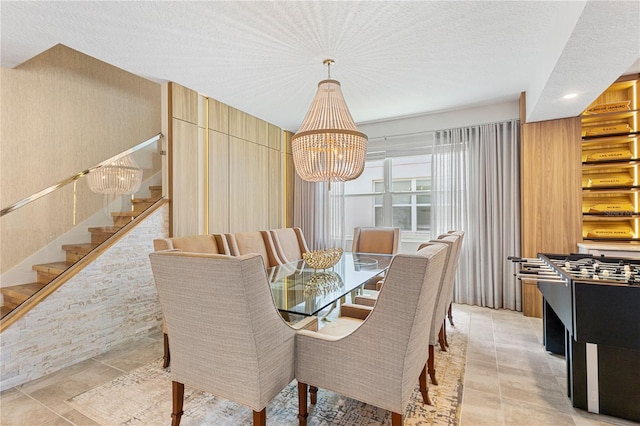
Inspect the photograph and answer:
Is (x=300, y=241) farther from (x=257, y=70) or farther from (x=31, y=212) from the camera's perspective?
(x=31, y=212)

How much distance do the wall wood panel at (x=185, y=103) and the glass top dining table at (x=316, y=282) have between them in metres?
2.17

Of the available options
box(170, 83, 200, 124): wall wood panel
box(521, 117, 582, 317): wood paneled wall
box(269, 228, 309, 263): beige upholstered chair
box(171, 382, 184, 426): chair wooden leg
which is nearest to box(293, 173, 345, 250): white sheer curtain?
box(269, 228, 309, 263): beige upholstered chair

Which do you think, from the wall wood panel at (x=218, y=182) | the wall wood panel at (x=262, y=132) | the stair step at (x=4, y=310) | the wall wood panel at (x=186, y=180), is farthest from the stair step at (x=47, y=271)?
the wall wood panel at (x=262, y=132)

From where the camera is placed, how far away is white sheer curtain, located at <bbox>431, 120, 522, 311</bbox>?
3.75 metres

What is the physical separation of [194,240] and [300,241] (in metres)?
1.71

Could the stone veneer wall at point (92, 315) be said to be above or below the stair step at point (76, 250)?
below

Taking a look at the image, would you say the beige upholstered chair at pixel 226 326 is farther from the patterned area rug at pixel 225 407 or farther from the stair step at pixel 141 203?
the stair step at pixel 141 203

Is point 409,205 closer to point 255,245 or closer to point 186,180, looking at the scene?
point 255,245

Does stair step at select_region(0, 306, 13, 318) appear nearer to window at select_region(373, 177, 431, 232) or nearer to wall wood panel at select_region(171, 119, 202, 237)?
wall wood panel at select_region(171, 119, 202, 237)

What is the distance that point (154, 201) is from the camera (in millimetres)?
3268

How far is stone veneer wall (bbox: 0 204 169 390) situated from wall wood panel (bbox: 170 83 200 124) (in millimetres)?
1133

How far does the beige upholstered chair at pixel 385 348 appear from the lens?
1228 millimetres

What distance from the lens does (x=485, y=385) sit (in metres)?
2.06

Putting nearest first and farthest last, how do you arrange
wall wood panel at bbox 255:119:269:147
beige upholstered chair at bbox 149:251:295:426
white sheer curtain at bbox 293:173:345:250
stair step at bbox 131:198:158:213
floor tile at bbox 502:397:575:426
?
beige upholstered chair at bbox 149:251:295:426 → floor tile at bbox 502:397:575:426 → stair step at bbox 131:198:158:213 → wall wood panel at bbox 255:119:269:147 → white sheer curtain at bbox 293:173:345:250
